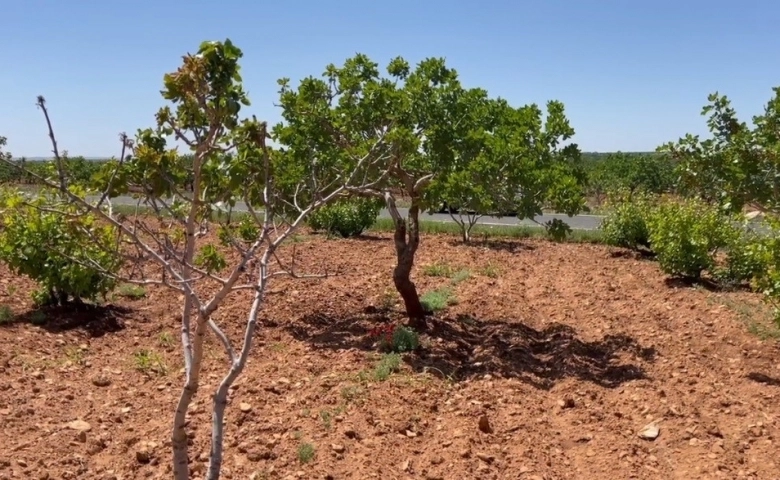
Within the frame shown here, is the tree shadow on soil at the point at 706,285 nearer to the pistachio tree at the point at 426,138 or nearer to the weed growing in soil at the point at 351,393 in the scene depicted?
the pistachio tree at the point at 426,138

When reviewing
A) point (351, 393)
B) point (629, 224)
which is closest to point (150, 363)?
point (351, 393)

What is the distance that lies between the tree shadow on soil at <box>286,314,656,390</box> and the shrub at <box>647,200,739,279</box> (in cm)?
298

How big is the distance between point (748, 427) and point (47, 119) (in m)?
4.71

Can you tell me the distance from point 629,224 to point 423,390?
8.64 m

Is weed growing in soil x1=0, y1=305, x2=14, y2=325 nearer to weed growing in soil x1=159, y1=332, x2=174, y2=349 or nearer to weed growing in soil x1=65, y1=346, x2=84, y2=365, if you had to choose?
weed growing in soil x1=65, y1=346, x2=84, y2=365

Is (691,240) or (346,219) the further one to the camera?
(346,219)

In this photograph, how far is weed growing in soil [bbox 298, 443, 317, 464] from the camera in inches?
168

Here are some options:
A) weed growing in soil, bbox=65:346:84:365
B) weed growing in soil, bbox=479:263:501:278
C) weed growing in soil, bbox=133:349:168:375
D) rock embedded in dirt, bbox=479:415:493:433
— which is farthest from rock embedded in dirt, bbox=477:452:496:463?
weed growing in soil, bbox=479:263:501:278

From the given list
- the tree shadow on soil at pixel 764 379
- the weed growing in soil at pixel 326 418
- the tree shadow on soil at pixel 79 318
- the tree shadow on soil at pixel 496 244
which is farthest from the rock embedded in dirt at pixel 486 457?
the tree shadow on soil at pixel 496 244

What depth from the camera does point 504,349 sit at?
6730 millimetres

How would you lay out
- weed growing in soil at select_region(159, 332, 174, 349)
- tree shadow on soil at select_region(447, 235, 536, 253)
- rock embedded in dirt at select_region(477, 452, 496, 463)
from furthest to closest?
1. tree shadow on soil at select_region(447, 235, 536, 253)
2. weed growing in soil at select_region(159, 332, 174, 349)
3. rock embedded in dirt at select_region(477, 452, 496, 463)

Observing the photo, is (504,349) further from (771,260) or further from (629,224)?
(629,224)

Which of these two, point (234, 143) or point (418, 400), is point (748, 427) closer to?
point (418, 400)

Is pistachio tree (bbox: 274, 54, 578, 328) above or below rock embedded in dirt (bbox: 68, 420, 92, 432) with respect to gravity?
above
